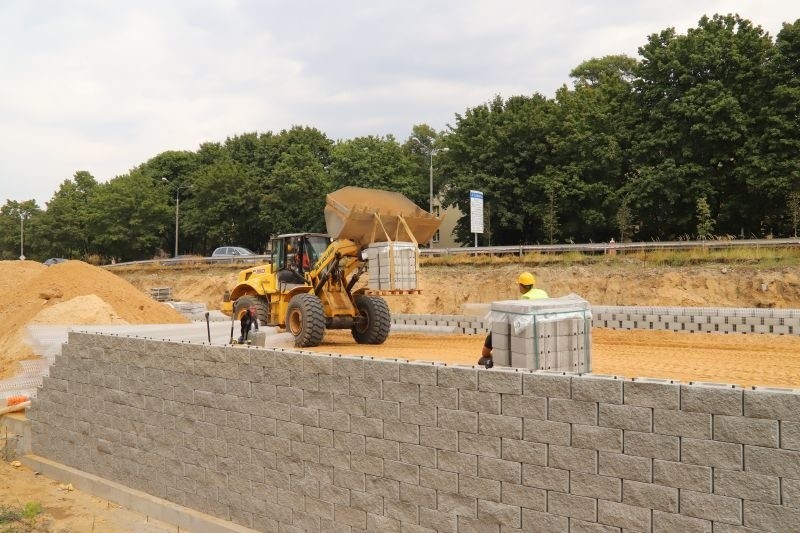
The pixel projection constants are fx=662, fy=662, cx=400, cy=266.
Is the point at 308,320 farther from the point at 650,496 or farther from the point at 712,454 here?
the point at 712,454

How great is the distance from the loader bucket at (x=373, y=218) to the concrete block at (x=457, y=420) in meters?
8.39

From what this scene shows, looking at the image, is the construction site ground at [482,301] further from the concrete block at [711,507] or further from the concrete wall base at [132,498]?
the concrete block at [711,507]

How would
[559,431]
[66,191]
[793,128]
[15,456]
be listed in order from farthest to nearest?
[66,191] < [793,128] < [15,456] < [559,431]

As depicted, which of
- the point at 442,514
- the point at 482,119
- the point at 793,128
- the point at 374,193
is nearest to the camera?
the point at 442,514

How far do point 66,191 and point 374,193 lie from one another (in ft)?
238

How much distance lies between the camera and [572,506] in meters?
Result: 4.98

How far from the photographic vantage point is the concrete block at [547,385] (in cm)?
503

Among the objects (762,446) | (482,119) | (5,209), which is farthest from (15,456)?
(5,209)

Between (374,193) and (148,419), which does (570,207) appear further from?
(148,419)

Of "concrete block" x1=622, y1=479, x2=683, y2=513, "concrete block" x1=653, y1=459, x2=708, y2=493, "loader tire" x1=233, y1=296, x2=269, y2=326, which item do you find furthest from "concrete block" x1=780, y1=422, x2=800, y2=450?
"loader tire" x1=233, y1=296, x2=269, y2=326

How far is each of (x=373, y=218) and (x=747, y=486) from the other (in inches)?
425

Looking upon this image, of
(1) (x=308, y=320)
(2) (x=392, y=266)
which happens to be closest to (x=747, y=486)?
(2) (x=392, y=266)

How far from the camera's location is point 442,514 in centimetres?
574

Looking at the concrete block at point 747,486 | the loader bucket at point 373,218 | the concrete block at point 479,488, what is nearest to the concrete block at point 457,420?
the concrete block at point 479,488
